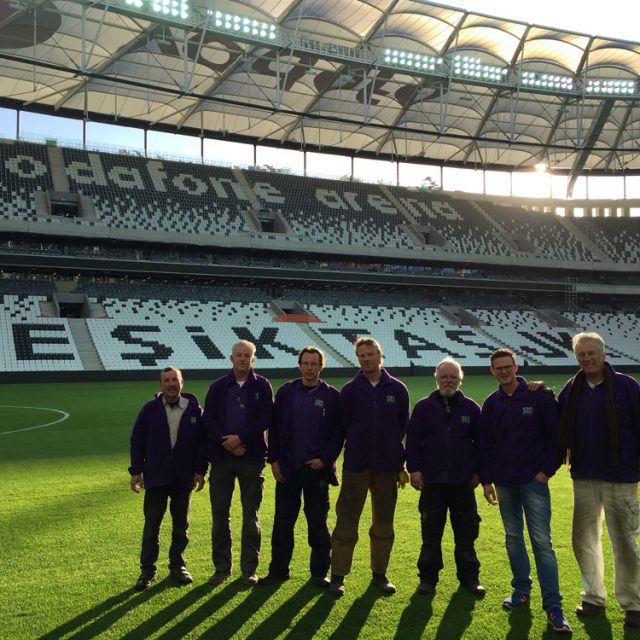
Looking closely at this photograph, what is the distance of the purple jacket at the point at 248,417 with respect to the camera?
5559mm

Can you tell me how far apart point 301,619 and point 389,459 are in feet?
4.91

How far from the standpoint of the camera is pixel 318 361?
215 inches

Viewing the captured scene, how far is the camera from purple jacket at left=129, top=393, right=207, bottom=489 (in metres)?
5.54

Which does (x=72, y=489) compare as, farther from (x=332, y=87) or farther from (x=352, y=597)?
(x=332, y=87)

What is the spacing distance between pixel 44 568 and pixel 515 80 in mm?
37143

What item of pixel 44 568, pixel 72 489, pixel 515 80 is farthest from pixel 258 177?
pixel 44 568

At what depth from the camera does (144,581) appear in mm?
5285

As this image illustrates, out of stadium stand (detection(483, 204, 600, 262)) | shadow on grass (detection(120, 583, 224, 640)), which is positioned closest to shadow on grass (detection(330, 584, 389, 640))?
shadow on grass (detection(120, 583, 224, 640))

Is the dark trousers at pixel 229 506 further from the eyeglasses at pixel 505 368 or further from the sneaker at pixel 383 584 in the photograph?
the eyeglasses at pixel 505 368

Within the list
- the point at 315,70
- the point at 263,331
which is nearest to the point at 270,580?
the point at 263,331

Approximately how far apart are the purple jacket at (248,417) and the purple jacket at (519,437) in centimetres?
197

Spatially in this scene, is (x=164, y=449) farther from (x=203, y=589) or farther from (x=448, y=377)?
(x=448, y=377)

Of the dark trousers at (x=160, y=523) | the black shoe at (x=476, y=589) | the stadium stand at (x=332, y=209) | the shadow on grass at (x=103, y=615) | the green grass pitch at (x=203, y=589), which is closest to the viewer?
the shadow on grass at (x=103, y=615)

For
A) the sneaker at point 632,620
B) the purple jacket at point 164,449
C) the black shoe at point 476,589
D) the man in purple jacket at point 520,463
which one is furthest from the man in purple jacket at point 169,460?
the sneaker at point 632,620
